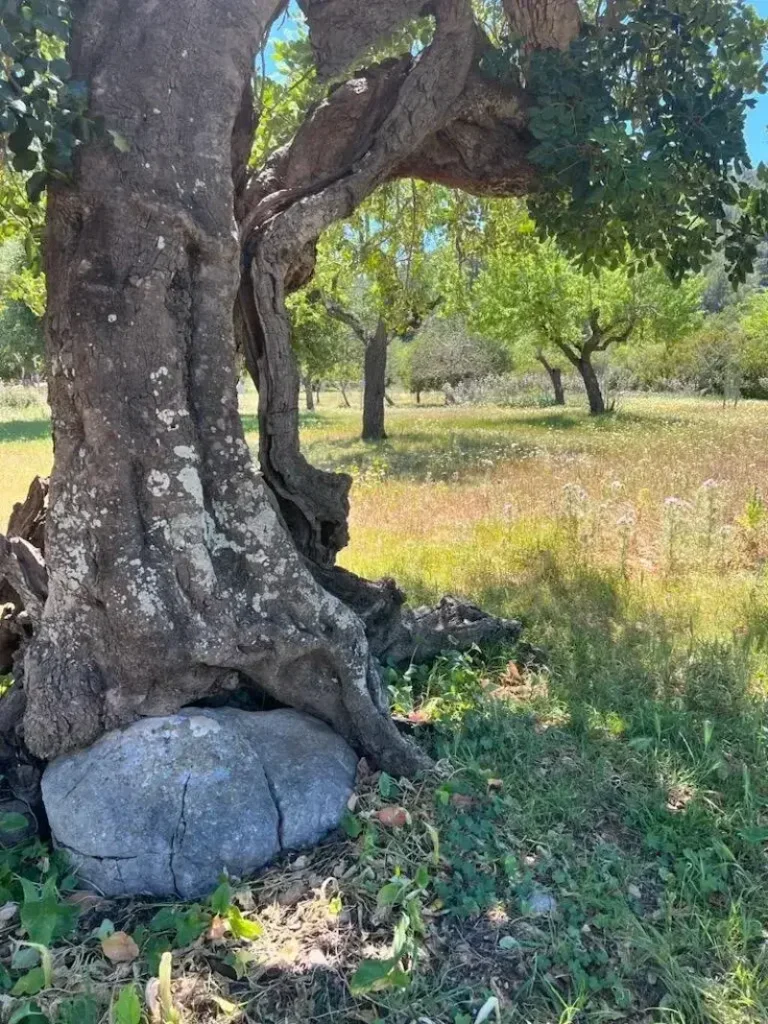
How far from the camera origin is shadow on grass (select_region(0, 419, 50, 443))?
2111 cm

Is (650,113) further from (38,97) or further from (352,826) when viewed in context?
(352,826)

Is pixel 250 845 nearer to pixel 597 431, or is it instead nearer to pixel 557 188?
pixel 557 188

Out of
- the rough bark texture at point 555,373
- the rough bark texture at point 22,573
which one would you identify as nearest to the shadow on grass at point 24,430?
the rough bark texture at point 22,573

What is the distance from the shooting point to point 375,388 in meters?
20.3

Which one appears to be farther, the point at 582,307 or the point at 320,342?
the point at 320,342

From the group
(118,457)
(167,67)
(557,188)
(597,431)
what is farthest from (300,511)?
(597,431)

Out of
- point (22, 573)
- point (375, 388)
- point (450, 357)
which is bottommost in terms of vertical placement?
point (22, 573)

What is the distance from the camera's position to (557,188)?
4496mm

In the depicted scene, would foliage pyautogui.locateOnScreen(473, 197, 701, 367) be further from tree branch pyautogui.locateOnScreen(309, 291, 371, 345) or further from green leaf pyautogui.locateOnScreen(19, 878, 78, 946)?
green leaf pyautogui.locateOnScreen(19, 878, 78, 946)

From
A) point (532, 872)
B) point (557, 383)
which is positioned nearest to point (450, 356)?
point (557, 383)

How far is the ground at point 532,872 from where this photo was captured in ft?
7.55

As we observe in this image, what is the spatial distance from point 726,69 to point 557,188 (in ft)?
3.84

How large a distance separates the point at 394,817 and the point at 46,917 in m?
1.29

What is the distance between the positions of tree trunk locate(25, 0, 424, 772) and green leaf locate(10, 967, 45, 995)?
89 cm
